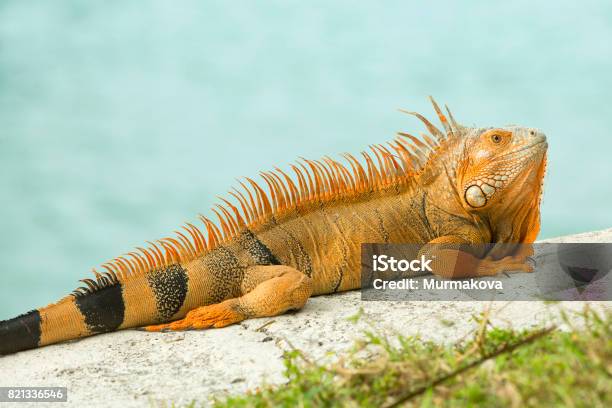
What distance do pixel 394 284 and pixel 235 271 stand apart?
1.62 metres

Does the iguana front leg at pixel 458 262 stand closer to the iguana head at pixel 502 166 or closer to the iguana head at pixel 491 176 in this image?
the iguana head at pixel 491 176

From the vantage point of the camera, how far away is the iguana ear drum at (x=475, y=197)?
7059 millimetres

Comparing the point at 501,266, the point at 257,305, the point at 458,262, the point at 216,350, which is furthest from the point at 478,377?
the point at 501,266

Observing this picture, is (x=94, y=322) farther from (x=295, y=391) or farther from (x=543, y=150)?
(x=543, y=150)

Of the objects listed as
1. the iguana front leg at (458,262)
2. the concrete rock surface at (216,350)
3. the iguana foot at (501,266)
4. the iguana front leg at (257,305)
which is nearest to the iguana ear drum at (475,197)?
the iguana front leg at (458,262)

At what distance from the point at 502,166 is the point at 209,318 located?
3.27m

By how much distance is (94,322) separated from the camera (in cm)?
636

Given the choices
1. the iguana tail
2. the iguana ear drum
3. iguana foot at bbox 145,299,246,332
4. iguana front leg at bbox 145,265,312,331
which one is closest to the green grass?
iguana front leg at bbox 145,265,312,331

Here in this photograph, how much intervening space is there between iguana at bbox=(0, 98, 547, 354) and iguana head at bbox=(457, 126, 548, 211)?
1 cm

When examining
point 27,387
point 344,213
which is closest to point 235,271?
point 344,213

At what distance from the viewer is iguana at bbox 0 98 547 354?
6.34m

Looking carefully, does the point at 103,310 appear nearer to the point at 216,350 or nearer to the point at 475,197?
the point at 216,350

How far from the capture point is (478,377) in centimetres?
346

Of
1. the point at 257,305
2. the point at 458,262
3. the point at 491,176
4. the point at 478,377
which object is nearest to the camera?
the point at 478,377
